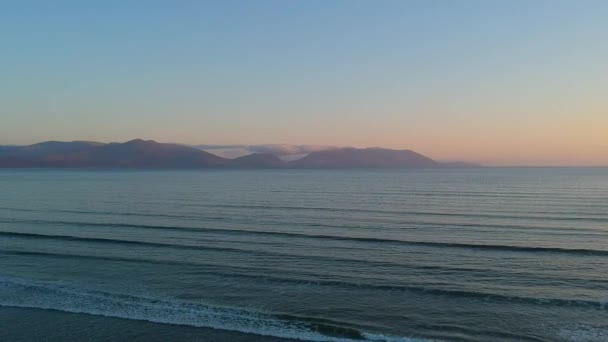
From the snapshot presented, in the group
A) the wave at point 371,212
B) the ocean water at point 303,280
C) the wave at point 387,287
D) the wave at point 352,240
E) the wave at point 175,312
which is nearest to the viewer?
the wave at point 175,312

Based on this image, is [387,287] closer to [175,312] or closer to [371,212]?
[175,312]

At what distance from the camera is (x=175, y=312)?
1391 centimetres

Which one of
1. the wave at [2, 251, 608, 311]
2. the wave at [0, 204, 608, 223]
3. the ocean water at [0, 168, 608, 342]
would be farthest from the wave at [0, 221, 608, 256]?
the wave at [0, 204, 608, 223]

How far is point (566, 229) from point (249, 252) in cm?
1978

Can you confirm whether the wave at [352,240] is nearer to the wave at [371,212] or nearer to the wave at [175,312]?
the wave at [371,212]

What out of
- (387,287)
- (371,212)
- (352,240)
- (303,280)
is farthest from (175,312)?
(371,212)

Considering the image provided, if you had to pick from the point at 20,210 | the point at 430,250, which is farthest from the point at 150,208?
the point at 430,250

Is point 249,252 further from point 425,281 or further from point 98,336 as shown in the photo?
point 98,336

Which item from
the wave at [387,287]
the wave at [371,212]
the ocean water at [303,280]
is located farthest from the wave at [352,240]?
the wave at [371,212]

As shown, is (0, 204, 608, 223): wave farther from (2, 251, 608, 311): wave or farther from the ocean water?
(2, 251, 608, 311): wave

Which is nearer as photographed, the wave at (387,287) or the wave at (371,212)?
the wave at (387,287)

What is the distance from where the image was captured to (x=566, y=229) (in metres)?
28.9

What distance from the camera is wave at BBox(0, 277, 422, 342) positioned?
40.6ft

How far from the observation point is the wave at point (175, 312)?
40.6ft
